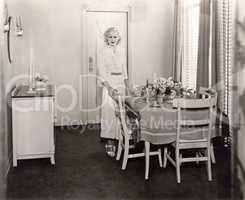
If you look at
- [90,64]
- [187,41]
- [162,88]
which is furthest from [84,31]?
[162,88]

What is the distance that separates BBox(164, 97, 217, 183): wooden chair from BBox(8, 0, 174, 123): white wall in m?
2.27

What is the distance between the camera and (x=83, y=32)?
192 inches

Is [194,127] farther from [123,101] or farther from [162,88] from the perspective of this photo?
[123,101]

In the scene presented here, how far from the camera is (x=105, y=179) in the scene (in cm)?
285

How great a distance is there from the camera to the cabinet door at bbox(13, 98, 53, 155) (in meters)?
3.17

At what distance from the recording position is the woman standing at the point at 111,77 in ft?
13.4

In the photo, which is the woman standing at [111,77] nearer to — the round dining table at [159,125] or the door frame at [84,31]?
the door frame at [84,31]

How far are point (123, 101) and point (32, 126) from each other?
89 centimetres

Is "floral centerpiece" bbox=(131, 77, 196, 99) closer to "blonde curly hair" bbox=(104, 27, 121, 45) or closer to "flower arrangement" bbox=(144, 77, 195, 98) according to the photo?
"flower arrangement" bbox=(144, 77, 195, 98)

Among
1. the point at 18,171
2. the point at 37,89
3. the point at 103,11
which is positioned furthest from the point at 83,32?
the point at 18,171

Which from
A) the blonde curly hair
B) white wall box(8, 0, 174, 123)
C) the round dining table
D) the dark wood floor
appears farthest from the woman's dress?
the round dining table

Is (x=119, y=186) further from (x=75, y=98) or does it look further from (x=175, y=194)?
(x=75, y=98)

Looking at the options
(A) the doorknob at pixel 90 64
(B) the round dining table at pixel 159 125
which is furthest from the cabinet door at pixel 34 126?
(A) the doorknob at pixel 90 64

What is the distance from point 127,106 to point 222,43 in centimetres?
120
